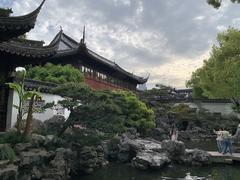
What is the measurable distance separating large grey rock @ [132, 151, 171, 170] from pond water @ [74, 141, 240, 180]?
276 millimetres

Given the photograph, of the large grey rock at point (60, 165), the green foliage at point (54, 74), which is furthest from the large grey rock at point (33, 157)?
the green foliage at point (54, 74)

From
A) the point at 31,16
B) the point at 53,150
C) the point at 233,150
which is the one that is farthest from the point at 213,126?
the point at 31,16

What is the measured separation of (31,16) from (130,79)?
1355 inches

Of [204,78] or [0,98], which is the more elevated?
[204,78]

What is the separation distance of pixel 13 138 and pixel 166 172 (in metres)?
7.35

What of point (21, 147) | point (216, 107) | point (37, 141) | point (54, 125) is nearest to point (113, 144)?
point (54, 125)

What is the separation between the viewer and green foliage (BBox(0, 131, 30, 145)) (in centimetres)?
1149

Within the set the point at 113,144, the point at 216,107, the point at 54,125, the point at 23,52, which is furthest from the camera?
the point at 216,107

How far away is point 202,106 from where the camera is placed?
156 ft

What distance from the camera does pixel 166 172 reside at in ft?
50.8

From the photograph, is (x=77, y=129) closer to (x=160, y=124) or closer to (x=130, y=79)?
(x=160, y=124)

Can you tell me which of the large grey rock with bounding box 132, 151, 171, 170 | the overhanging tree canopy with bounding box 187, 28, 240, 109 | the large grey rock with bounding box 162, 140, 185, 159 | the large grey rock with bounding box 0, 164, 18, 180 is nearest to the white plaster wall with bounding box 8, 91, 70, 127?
the large grey rock with bounding box 132, 151, 171, 170

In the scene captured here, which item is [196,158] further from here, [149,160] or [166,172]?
[149,160]

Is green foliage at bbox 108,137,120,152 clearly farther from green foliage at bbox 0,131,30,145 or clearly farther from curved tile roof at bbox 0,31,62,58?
green foliage at bbox 0,131,30,145
